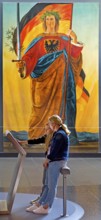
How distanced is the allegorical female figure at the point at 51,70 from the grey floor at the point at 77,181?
1699 mm

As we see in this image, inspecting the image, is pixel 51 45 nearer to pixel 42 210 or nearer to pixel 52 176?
pixel 52 176

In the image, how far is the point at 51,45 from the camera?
56.1 feet

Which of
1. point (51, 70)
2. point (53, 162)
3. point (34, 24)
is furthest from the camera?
point (51, 70)

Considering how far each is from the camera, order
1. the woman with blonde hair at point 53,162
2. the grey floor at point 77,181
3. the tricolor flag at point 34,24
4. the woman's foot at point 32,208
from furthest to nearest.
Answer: the tricolor flag at point 34,24 → the grey floor at point 77,181 → the woman's foot at point 32,208 → the woman with blonde hair at point 53,162

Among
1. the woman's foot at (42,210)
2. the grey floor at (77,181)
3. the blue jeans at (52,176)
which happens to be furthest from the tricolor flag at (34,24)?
the woman's foot at (42,210)

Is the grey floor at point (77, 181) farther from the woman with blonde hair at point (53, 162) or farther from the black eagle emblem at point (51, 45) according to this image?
the black eagle emblem at point (51, 45)

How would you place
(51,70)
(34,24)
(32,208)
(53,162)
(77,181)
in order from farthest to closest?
1. (51,70)
2. (34,24)
3. (77,181)
4. (32,208)
5. (53,162)

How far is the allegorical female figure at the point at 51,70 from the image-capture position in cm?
1709

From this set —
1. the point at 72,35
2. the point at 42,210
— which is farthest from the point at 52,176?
the point at 72,35

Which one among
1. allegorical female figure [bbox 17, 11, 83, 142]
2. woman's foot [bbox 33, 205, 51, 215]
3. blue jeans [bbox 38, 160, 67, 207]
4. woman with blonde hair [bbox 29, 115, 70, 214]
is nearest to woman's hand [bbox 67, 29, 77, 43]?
allegorical female figure [bbox 17, 11, 83, 142]

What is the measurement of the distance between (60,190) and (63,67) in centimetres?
746

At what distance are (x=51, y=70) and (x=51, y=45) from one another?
835 mm

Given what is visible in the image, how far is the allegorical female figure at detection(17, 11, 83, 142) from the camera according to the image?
1709 cm

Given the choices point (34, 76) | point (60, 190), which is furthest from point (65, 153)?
point (34, 76)
